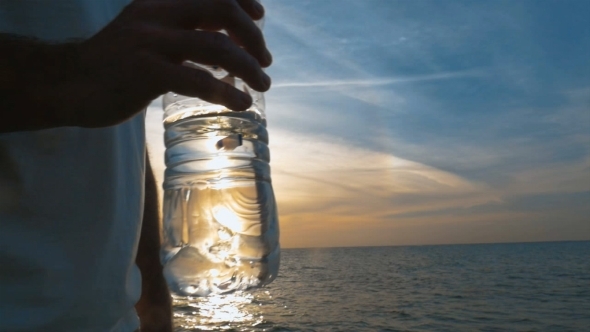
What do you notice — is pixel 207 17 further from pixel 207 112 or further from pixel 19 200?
pixel 207 112

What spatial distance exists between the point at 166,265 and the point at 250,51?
90 cm

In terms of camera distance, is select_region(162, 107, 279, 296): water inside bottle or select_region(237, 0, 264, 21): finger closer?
select_region(237, 0, 264, 21): finger

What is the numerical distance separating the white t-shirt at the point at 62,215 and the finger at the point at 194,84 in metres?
0.38

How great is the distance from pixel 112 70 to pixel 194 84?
11 centimetres

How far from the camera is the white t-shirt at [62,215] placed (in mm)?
1059

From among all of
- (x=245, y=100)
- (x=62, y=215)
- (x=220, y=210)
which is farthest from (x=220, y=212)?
(x=245, y=100)

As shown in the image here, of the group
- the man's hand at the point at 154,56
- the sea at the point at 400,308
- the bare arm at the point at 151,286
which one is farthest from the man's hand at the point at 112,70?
the sea at the point at 400,308

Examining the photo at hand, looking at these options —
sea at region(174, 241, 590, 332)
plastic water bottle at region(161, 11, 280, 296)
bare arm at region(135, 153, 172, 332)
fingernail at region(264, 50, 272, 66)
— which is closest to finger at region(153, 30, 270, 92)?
fingernail at region(264, 50, 272, 66)

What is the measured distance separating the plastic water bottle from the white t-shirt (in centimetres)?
26

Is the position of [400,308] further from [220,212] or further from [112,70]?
[112,70]

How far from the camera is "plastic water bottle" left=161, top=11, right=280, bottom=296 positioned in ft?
5.06

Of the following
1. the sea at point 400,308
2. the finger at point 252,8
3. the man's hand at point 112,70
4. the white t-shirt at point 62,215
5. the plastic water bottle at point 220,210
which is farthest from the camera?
the sea at point 400,308

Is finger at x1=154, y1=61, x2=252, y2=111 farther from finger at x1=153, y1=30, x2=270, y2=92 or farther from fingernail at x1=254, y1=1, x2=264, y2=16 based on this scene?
fingernail at x1=254, y1=1, x2=264, y2=16

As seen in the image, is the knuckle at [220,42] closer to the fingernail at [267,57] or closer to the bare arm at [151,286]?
the fingernail at [267,57]
